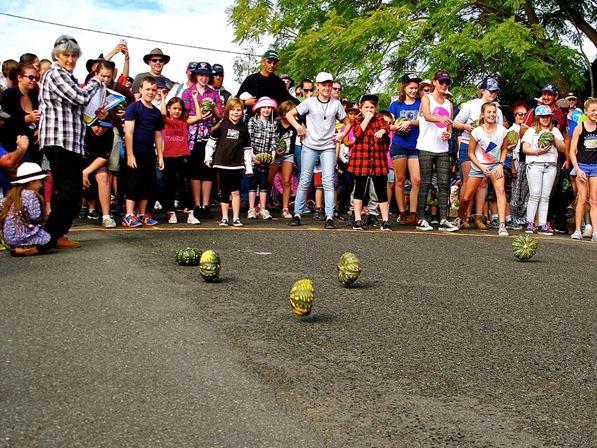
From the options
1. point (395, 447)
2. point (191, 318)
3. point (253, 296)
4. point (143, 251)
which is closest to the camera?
point (395, 447)

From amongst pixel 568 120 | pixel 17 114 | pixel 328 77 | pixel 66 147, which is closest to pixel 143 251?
pixel 66 147

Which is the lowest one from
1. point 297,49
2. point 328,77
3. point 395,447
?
point 395,447

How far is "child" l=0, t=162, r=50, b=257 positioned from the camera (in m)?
9.09

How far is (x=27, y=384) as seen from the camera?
458 centimetres

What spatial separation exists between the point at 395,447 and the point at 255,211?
445 inches

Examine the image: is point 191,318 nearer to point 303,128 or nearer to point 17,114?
point 17,114

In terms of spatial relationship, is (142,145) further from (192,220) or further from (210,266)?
(210,266)

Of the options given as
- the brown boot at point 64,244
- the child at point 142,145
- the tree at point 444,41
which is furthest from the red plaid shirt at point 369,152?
the tree at point 444,41

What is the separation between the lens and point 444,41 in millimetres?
22156

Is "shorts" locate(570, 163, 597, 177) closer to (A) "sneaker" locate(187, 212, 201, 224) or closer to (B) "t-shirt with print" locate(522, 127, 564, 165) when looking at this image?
(B) "t-shirt with print" locate(522, 127, 564, 165)

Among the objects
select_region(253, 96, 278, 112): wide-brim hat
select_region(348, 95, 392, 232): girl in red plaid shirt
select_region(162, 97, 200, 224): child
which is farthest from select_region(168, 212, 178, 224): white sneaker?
select_region(348, 95, 392, 232): girl in red plaid shirt

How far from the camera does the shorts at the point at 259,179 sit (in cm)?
1425

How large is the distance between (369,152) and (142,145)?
330cm

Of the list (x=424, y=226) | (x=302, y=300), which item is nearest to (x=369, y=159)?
(x=424, y=226)
